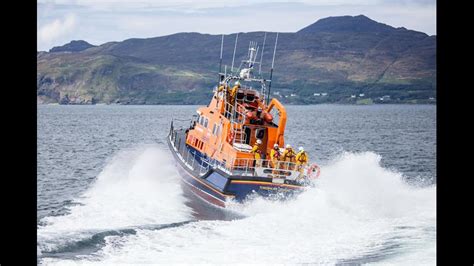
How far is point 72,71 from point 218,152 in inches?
2970

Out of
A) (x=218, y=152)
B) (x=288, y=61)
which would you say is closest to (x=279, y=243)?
(x=218, y=152)

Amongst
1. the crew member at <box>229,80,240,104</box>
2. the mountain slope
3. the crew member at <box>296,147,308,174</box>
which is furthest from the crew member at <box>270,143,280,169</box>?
the mountain slope

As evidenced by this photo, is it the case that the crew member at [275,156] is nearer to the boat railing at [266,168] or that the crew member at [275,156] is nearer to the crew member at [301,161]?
the boat railing at [266,168]

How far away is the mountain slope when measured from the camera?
62784 millimetres

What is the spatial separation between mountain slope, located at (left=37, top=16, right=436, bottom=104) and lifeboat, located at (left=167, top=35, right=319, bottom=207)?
40.1 meters

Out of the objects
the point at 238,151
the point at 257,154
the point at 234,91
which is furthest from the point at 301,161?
the point at 234,91

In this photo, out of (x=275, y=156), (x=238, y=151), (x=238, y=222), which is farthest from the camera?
(x=238, y=151)

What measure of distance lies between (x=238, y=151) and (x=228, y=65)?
62.9 metres

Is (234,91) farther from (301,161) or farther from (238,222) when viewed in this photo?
(238,222)

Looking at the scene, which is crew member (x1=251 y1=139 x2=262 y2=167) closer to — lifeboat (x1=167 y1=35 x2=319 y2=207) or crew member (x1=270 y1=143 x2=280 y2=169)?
lifeboat (x1=167 y1=35 x2=319 y2=207)

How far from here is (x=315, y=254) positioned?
9.09 m

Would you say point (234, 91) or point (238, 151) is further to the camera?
point (234, 91)

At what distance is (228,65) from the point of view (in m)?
75.0

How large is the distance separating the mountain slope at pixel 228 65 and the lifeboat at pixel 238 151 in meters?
40.1
